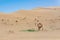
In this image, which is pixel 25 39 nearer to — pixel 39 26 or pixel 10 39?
pixel 10 39

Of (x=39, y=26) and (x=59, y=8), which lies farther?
(x=59, y=8)

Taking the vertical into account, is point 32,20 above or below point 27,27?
above

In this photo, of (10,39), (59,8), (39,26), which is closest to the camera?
(10,39)

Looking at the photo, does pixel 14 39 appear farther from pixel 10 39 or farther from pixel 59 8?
pixel 59 8

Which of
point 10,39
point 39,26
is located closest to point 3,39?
point 10,39

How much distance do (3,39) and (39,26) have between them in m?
7.65

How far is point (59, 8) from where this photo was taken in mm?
47469

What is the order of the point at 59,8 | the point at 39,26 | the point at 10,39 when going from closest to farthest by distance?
the point at 10,39, the point at 39,26, the point at 59,8

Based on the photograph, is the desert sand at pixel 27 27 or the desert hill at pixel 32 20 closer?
the desert sand at pixel 27 27

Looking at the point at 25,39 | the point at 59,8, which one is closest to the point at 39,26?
the point at 25,39

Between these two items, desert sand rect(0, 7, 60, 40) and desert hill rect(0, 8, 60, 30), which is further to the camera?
desert hill rect(0, 8, 60, 30)

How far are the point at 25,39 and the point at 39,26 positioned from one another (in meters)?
7.39

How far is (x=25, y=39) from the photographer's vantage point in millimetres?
11125

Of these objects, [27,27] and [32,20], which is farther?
[32,20]
